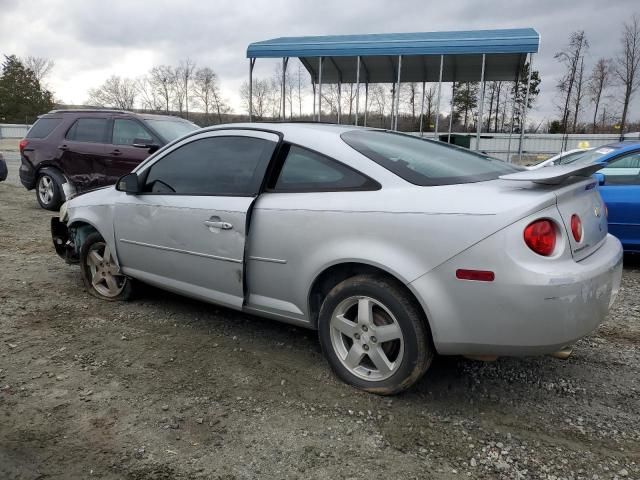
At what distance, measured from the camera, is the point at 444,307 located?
2410mm

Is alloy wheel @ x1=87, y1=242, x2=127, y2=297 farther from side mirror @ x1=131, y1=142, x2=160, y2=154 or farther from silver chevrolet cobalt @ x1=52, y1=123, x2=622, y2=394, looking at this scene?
side mirror @ x1=131, y1=142, x2=160, y2=154

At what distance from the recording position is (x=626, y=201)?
17.4ft

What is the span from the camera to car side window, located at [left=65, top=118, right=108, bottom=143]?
26.8 feet

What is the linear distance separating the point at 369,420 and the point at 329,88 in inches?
707

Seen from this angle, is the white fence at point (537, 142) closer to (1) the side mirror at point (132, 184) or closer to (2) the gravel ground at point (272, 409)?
(1) the side mirror at point (132, 184)

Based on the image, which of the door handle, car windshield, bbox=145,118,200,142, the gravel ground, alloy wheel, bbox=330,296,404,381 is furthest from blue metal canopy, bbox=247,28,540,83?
alloy wheel, bbox=330,296,404,381

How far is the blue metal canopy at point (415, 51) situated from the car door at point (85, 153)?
21.7 ft

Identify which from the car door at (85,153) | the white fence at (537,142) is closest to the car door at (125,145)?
the car door at (85,153)

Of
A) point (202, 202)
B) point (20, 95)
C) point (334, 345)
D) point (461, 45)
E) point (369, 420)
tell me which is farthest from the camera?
point (20, 95)

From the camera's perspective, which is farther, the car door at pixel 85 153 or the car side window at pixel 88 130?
the car side window at pixel 88 130

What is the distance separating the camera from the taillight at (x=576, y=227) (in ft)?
8.03

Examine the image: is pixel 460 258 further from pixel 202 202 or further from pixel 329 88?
pixel 329 88

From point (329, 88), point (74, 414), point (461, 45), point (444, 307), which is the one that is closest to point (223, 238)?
point (74, 414)

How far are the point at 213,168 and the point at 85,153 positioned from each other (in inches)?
227
